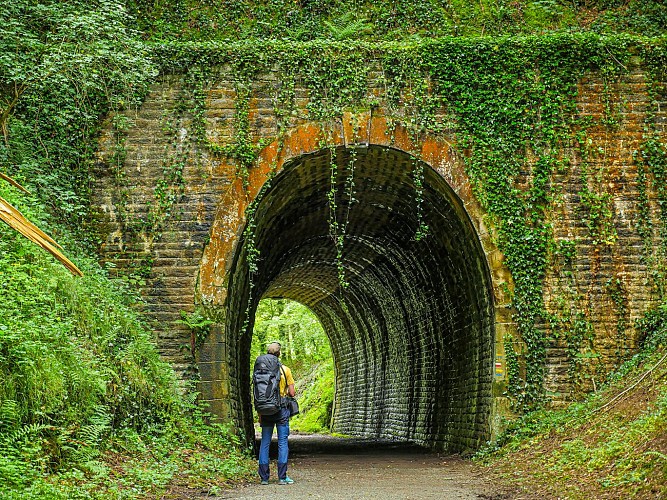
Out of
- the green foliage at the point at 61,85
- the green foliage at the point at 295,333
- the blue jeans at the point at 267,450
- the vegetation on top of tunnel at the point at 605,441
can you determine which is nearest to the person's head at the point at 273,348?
the blue jeans at the point at 267,450

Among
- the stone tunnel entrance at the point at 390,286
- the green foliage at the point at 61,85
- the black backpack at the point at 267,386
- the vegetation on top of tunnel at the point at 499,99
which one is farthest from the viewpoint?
the stone tunnel entrance at the point at 390,286

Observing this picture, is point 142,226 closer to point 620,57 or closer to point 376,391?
point 620,57

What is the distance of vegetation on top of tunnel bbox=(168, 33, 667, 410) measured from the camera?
11.7m

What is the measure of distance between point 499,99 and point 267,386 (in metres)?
5.68

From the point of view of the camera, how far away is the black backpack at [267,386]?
8969 millimetres

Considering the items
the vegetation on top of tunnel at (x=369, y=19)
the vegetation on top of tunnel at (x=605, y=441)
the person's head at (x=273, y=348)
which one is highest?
the vegetation on top of tunnel at (x=369, y=19)

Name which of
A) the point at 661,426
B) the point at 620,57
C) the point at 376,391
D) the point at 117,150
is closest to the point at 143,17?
the point at 117,150

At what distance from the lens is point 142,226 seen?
11570mm

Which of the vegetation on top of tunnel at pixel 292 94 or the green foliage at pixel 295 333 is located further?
the green foliage at pixel 295 333

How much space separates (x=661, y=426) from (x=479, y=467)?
12.7 feet

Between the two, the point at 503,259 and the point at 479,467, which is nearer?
the point at 479,467

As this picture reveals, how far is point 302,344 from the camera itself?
3362 cm

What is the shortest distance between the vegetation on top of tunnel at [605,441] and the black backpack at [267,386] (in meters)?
2.80

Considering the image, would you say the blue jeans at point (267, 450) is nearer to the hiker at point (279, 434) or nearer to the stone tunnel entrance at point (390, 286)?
the hiker at point (279, 434)
